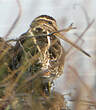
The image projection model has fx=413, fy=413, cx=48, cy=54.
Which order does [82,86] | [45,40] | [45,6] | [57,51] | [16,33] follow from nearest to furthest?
[82,86]
[16,33]
[45,40]
[57,51]
[45,6]

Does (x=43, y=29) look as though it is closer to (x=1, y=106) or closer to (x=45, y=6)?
(x=1, y=106)

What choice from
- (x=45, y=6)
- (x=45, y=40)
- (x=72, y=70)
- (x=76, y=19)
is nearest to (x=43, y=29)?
(x=45, y=40)

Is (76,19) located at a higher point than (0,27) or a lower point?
lower

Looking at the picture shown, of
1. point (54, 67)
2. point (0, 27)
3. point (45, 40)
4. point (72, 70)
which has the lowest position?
point (72, 70)

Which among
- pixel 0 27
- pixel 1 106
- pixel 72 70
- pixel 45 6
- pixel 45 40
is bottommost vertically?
pixel 1 106

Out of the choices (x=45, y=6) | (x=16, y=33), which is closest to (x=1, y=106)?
(x=16, y=33)

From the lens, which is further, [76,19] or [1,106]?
[76,19]

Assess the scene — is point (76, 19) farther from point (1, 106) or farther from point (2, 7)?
point (2, 7)

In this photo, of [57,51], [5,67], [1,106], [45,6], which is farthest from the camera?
[45,6]

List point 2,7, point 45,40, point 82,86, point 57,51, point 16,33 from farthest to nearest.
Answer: point 2,7
point 57,51
point 45,40
point 16,33
point 82,86
